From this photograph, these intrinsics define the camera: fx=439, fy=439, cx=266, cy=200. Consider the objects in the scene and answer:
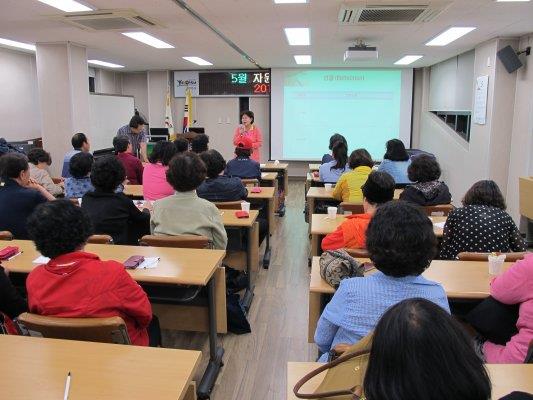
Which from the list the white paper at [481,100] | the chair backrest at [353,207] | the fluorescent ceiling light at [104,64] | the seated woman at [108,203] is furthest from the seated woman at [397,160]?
the fluorescent ceiling light at [104,64]

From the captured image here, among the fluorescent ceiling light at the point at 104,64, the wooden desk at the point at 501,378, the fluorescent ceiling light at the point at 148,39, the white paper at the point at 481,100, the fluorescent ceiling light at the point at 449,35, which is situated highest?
the fluorescent ceiling light at the point at 104,64

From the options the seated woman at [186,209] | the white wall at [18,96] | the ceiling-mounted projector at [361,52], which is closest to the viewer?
the seated woman at [186,209]

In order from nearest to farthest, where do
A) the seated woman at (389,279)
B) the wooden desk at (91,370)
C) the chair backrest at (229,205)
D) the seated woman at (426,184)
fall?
the wooden desk at (91,370) → the seated woman at (389,279) → the seated woman at (426,184) → the chair backrest at (229,205)

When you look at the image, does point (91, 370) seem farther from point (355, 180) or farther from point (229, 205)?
point (355, 180)

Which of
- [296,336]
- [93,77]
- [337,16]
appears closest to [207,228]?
[296,336]

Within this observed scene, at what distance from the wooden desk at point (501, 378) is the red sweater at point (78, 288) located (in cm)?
75

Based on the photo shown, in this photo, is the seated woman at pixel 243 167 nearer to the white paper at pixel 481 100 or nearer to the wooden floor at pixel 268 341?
the wooden floor at pixel 268 341

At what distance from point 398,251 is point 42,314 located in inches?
55.3

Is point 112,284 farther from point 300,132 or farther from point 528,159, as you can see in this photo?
point 300,132

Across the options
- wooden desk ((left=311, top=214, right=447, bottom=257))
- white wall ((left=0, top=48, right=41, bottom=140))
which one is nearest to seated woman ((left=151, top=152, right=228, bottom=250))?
wooden desk ((left=311, top=214, right=447, bottom=257))

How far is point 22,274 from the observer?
264cm

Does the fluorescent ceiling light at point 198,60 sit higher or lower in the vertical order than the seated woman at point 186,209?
higher

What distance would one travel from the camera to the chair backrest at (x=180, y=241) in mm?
2795

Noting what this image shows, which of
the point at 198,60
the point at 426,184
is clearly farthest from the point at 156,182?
the point at 198,60
